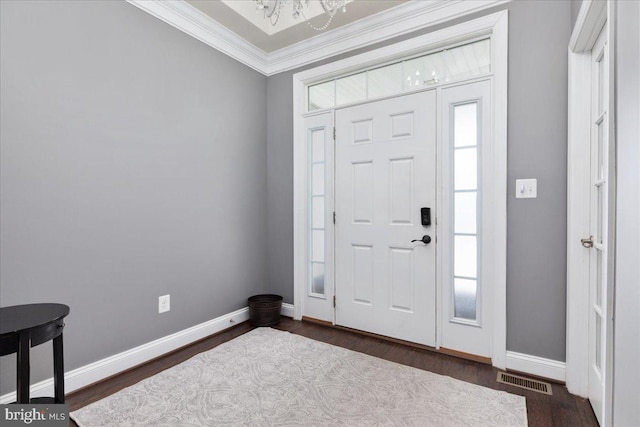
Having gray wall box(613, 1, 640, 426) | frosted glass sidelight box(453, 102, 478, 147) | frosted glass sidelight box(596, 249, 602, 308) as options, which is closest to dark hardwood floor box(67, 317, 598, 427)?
frosted glass sidelight box(596, 249, 602, 308)

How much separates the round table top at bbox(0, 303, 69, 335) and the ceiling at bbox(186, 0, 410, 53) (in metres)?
2.32

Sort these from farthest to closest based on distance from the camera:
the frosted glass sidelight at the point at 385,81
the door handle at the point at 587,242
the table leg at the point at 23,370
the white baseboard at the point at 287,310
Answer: the white baseboard at the point at 287,310 < the frosted glass sidelight at the point at 385,81 < the door handle at the point at 587,242 < the table leg at the point at 23,370

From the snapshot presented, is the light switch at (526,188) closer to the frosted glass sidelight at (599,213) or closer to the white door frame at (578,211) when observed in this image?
the white door frame at (578,211)

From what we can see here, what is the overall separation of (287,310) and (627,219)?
2783mm

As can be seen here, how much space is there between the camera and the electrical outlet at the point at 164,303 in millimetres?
2381

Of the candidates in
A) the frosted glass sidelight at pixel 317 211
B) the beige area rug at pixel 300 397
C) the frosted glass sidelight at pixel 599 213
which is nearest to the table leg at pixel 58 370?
the beige area rug at pixel 300 397

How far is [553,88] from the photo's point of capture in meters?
2.02

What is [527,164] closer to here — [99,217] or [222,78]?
[222,78]

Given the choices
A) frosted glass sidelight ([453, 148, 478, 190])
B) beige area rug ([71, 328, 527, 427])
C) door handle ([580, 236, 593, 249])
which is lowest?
beige area rug ([71, 328, 527, 427])

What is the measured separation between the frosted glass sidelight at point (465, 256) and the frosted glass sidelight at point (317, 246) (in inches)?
48.6

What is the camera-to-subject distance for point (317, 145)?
3105 millimetres

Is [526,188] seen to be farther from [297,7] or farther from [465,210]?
[297,7]

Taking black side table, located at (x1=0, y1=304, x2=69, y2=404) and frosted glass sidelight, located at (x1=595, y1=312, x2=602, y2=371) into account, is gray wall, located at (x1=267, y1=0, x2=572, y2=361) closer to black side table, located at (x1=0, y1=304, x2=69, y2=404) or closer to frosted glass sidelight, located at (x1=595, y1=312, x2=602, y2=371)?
frosted glass sidelight, located at (x1=595, y1=312, x2=602, y2=371)

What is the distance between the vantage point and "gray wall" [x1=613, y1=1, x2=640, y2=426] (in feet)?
3.14
